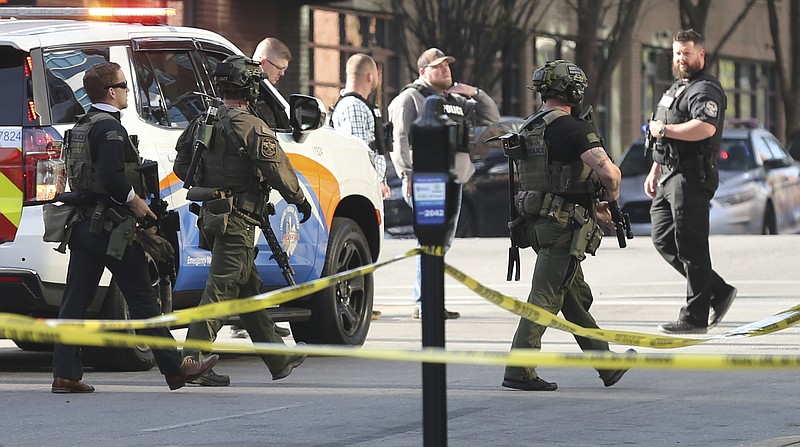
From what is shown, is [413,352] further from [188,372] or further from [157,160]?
[157,160]

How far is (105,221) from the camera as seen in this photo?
27.3ft

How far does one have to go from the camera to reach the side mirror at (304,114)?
973 cm

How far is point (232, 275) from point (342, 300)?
1.82m

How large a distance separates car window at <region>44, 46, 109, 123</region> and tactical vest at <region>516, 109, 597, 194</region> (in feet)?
7.64

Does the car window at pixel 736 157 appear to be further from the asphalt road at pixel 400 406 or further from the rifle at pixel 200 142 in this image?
the rifle at pixel 200 142

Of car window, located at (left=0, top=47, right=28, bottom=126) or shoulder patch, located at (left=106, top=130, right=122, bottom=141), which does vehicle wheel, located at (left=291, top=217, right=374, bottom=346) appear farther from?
car window, located at (left=0, top=47, right=28, bottom=126)

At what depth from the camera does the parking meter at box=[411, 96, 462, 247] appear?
4.98 meters

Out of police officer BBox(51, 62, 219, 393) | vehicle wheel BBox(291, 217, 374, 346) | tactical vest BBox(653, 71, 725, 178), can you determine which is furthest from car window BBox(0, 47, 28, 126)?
tactical vest BBox(653, 71, 725, 178)

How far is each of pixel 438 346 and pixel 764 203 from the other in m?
16.6

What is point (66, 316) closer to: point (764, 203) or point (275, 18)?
point (764, 203)

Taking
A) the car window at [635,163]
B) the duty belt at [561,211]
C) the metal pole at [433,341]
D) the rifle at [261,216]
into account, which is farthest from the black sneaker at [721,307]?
the car window at [635,163]

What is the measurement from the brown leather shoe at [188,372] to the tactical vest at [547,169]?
187 cm

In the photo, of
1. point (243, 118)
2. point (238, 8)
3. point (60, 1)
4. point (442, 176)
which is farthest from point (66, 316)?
point (238, 8)

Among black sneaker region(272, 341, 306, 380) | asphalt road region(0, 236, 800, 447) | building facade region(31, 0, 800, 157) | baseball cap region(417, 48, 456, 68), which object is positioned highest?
building facade region(31, 0, 800, 157)
